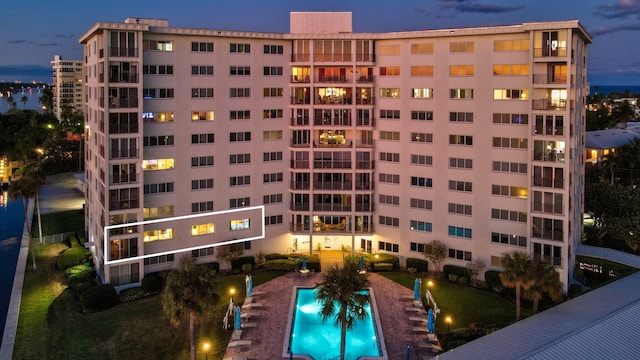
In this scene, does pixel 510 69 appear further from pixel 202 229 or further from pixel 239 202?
pixel 202 229

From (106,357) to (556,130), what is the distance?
3810 centimetres

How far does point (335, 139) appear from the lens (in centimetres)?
5484

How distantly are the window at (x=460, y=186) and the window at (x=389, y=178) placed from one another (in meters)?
5.48

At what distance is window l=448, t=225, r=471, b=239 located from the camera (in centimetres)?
4969

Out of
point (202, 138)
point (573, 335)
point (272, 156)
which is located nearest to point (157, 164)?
point (202, 138)

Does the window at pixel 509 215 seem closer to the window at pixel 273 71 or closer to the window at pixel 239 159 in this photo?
the window at pixel 239 159

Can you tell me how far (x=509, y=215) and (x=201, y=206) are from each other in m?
28.1

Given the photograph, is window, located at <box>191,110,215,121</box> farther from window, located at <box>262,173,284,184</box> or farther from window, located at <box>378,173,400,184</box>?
window, located at <box>378,173,400,184</box>

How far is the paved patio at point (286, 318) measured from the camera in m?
35.3

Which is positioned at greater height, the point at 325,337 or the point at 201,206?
the point at 201,206

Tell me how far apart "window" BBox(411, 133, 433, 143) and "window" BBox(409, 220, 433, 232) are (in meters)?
7.86

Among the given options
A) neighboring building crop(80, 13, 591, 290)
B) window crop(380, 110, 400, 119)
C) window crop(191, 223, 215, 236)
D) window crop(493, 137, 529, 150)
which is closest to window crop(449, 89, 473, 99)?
neighboring building crop(80, 13, 591, 290)

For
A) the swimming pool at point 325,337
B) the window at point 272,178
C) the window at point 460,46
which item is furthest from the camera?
the window at point 272,178

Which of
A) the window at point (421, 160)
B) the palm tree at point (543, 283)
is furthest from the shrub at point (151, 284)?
the palm tree at point (543, 283)
